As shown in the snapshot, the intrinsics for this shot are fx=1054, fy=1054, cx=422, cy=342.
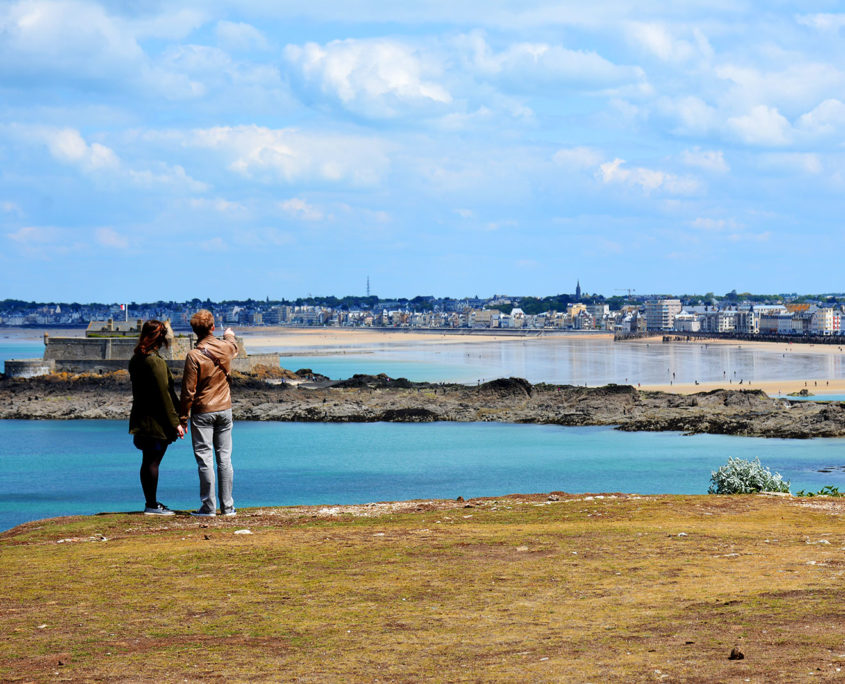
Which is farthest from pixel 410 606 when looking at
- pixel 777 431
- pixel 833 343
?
pixel 833 343

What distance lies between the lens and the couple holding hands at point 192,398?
40.7 ft

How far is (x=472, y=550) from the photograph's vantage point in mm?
10750

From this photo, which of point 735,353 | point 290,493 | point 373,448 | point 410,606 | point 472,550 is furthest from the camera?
point 735,353

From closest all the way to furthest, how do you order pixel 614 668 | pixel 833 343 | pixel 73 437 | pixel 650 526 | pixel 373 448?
pixel 614 668 < pixel 650 526 < pixel 373 448 < pixel 73 437 < pixel 833 343

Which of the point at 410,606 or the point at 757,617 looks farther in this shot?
the point at 410,606

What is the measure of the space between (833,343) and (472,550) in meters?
177

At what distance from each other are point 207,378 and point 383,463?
111ft

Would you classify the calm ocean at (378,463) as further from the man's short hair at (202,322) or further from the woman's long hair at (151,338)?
the man's short hair at (202,322)

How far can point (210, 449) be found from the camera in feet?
41.5

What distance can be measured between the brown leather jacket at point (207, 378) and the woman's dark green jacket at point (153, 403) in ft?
0.73

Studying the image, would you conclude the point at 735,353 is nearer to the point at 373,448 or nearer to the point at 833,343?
the point at 833,343

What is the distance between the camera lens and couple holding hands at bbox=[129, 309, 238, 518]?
1241cm

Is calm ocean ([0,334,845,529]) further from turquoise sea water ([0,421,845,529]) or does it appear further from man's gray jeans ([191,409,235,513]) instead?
man's gray jeans ([191,409,235,513])

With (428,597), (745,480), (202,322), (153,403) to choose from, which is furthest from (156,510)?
(745,480)
